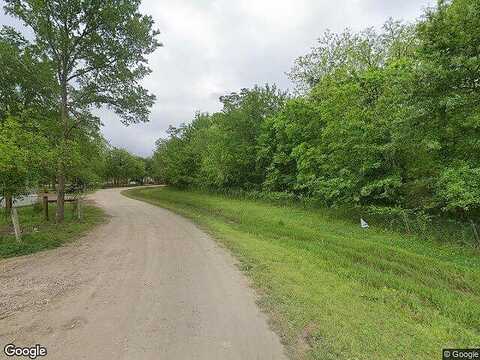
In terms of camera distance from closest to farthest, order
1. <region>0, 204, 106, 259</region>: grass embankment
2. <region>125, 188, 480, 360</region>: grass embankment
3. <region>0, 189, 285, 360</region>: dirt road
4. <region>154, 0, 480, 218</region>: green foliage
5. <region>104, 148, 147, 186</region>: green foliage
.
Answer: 1. <region>0, 189, 285, 360</region>: dirt road
2. <region>125, 188, 480, 360</region>: grass embankment
3. <region>0, 204, 106, 259</region>: grass embankment
4. <region>154, 0, 480, 218</region>: green foliage
5. <region>104, 148, 147, 186</region>: green foliage

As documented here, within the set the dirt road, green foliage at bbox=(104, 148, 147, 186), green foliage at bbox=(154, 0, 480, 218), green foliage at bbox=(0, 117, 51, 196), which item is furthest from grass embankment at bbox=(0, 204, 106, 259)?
green foliage at bbox=(104, 148, 147, 186)

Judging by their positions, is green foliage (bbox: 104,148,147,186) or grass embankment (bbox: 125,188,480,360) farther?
green foliage (bbox: 104,148,147,186)

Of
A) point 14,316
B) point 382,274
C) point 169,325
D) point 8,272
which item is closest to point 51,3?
point 8,272

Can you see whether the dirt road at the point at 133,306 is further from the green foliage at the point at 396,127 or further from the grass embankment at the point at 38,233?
the green foliage at the point at 396,127

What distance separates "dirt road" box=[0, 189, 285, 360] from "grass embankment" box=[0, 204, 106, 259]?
0.90 meters

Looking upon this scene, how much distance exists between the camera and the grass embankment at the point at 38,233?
378 inches

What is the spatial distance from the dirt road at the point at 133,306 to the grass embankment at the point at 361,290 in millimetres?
632

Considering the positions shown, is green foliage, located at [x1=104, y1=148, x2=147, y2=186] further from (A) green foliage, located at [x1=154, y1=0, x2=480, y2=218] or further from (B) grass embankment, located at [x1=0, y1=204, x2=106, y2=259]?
(B) grass embankment, located at [x1=0, y1=204, x2=106, y2=259]

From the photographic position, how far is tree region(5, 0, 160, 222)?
14016mm

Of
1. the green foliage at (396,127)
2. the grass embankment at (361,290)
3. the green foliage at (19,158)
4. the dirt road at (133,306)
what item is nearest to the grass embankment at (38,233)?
the dirt road at (133,306)

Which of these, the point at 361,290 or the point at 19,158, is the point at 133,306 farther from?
the point at 19,158

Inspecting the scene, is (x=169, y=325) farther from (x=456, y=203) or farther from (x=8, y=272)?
(x=456, y=203)

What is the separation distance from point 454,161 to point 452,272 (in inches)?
232

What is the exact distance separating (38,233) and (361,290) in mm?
11641
